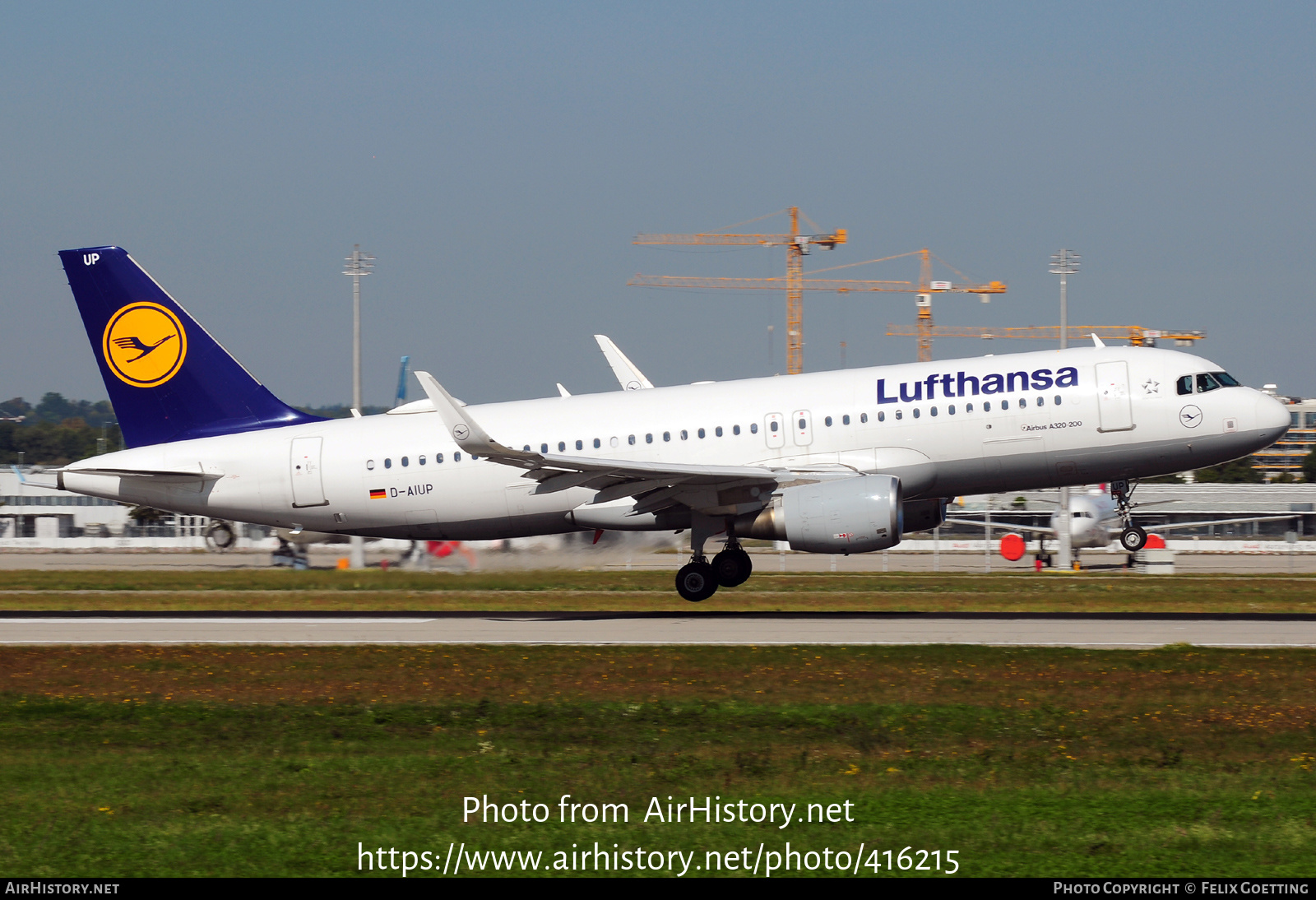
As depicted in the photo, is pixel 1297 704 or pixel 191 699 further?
pixel 191 699

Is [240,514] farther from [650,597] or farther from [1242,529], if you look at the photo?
[1242,529]

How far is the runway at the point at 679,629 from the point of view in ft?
71.6

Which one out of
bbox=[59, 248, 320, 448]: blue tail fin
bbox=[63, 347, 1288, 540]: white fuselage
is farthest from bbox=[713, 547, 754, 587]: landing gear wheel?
bbox=[59, 248, 320, 448]: blue tail fin

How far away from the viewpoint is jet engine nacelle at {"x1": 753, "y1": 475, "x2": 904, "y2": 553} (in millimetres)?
24422

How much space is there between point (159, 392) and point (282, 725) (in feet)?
55.7

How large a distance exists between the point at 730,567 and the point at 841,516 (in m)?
4.20

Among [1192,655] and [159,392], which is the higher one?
[159,392]

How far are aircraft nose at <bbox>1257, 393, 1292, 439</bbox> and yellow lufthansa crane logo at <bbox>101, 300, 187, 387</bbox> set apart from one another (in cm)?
2315

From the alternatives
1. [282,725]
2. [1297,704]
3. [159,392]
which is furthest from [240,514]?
[1297,704]

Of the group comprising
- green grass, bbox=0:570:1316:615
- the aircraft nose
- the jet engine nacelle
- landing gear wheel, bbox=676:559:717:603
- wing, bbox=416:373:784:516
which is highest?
the aircraft nose

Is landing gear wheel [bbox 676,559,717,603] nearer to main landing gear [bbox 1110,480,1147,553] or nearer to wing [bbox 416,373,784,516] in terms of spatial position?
wing [bbox 416,373,784,516]

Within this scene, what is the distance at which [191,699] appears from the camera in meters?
16.4

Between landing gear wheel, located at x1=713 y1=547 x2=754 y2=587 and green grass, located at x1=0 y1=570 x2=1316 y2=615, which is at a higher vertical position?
landing gear wheel, located at x1=713 y1=547 x2=754 y2=587
